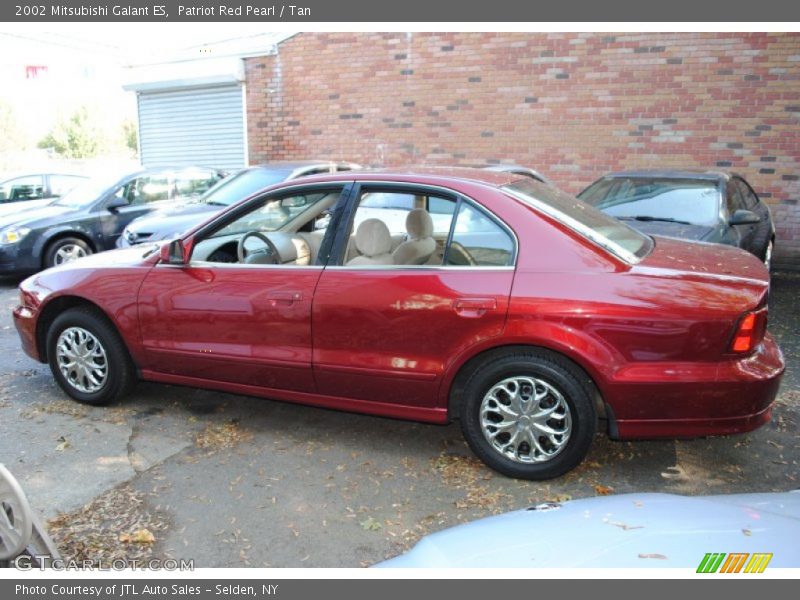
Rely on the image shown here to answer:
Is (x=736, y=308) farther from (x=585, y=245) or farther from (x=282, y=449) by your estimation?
(x=282, y=449)

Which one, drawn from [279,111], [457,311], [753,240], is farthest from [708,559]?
[279,111]

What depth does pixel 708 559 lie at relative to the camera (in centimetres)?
179

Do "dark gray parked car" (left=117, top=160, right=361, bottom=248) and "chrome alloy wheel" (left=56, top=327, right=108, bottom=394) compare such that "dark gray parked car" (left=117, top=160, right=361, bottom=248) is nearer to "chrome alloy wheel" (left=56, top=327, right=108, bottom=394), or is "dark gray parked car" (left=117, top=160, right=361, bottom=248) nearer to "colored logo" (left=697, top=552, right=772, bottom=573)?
"chrome alloy wheel" (left=56, top=327, right=108, bottom=394)

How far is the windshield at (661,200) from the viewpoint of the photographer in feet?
21.7

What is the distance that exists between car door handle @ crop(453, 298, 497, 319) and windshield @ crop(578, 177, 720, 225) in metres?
3.86

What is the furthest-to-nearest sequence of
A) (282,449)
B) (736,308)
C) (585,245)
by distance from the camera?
(282,449), (585,245), (736,308)

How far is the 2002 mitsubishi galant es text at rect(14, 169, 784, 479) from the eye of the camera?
10.9 feet

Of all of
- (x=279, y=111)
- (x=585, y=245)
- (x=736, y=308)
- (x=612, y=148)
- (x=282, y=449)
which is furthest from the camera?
(x=279, y=111)

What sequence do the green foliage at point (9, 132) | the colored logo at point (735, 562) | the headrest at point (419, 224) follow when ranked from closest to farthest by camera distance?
the colored logo at point (735, 562)
the headrest at point (419, 224)
the green foliage at point (9, 132)

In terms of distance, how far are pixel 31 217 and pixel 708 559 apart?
372 inches

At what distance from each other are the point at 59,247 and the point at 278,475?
6706 mm

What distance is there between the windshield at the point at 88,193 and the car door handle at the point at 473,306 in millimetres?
7589

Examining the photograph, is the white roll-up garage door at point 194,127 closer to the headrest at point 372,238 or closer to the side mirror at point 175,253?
the side mirror at point 175,253

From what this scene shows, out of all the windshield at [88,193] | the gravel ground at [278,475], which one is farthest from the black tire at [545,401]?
the windshield at [88,193]
